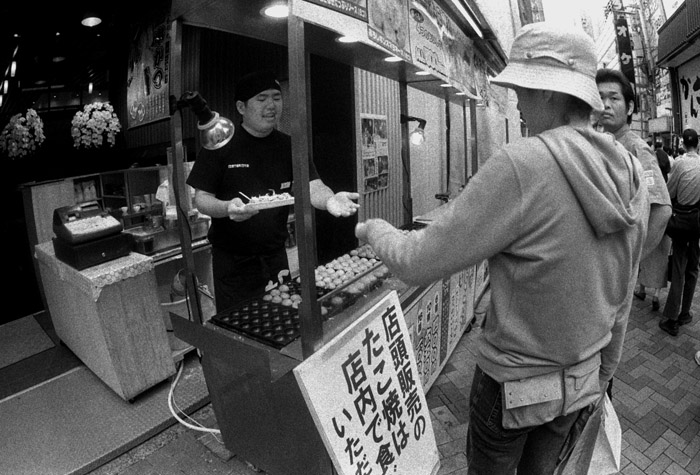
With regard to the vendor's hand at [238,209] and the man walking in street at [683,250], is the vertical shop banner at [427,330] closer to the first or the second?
the vendor's hand at [238,209]

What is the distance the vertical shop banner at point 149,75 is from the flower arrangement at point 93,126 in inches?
21.4

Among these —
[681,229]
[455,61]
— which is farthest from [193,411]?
[681,229]

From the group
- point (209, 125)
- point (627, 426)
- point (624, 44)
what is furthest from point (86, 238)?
point (624, 44)

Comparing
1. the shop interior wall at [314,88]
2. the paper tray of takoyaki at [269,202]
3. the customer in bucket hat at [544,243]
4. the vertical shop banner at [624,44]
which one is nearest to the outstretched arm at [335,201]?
the paper tray of takoyaki at [269,202]

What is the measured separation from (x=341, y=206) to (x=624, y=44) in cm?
1958

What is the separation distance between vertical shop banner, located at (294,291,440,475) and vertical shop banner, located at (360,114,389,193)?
4153 millimetres

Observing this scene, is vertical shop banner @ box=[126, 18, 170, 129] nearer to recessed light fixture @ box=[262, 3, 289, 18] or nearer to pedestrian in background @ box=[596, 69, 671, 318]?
recessed light fixture @ box=[262, 3, 289, 18]

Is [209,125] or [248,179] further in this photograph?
[248,179]

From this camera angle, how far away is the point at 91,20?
6.24 metres

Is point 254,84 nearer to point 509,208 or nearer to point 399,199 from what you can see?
point 509,208

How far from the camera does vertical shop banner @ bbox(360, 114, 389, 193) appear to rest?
5.77m

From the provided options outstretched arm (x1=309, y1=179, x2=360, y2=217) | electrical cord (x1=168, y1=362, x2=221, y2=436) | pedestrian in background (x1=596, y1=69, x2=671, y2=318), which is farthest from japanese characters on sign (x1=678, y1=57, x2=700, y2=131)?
electrical cord (x1=168, y1=362, x2=221, y2=436)

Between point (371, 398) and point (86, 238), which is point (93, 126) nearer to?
point (86, 238)

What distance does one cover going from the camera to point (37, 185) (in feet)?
14.5
